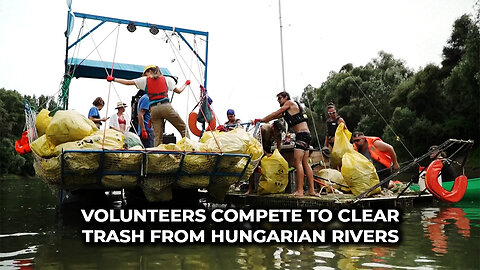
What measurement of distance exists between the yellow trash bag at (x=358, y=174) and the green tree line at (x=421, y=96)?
13.6 metres

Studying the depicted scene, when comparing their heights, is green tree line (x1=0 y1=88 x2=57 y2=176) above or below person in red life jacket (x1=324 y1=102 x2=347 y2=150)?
above

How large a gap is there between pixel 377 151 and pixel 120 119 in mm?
4361

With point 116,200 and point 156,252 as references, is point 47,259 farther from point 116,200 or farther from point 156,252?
point 116,200

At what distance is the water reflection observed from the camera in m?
4.54

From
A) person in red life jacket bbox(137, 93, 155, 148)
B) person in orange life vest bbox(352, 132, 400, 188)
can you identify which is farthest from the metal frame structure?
person in orange life vest bbox(352, 132, 400, 188)

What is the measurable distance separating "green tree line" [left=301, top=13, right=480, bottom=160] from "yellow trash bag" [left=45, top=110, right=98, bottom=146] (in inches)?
622

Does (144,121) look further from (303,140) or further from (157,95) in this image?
(303,140)

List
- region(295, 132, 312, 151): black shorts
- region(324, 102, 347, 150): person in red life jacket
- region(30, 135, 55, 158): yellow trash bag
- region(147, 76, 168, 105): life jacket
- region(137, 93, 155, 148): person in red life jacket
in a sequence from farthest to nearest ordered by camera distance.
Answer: region(324, 102, 347, 150): person in red life jacket, region(137, 93, 155, 148): person in red life jacket, region(295, 132, 312, 151): black shorts, region(147, 76, 168, 105): life jacket, region(30, 135, 55, 158): yellow trash bag

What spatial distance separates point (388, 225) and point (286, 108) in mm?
2037

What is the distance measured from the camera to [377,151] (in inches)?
311

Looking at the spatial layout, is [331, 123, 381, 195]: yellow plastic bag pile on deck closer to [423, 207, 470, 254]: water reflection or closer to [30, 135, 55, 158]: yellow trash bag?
[423, 207, 470, 254]: water reflection

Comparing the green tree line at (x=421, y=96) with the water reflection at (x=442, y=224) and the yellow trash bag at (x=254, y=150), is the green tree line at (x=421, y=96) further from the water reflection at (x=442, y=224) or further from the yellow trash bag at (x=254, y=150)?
the yellow trash bag at (x=254, y=150)

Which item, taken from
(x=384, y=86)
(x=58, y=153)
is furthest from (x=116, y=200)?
(x=384, y=86)

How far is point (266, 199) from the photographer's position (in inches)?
266
